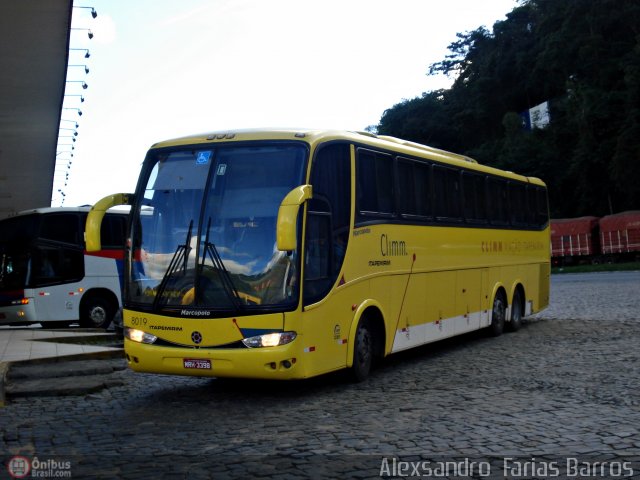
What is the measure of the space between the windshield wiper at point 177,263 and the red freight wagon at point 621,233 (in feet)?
155

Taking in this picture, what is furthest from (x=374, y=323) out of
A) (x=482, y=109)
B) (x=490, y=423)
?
(x=482, y=109)

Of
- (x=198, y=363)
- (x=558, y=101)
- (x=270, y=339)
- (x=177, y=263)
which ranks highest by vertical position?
(x=558, y=101)

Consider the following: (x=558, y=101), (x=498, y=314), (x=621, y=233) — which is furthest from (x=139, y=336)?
(x=558, y=101)

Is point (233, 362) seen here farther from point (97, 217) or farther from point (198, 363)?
point (97, 217)

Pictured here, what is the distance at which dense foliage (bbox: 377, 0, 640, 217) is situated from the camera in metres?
62.9

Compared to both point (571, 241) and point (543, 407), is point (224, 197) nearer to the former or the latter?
point (543, 407)

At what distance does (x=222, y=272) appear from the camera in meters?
9.81

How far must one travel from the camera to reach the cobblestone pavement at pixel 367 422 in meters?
6.78

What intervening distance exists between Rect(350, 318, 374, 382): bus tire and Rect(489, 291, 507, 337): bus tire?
572 centimetres

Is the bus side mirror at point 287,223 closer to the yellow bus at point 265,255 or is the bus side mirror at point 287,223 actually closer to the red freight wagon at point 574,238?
the yellow bus at point 265,255

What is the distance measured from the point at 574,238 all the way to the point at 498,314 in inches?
1653

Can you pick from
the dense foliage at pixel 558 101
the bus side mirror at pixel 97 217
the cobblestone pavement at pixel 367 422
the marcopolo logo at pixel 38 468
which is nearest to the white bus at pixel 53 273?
the cobblestone pavement at pixel 367 422

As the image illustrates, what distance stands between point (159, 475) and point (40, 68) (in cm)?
1547

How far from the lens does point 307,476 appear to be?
21.1 ft
